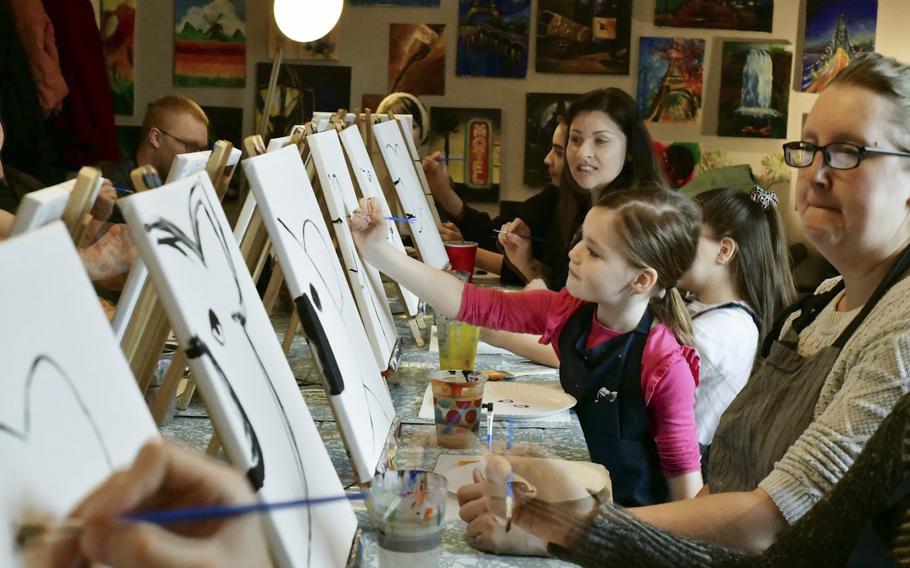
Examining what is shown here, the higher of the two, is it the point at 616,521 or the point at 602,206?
the point at 602,206

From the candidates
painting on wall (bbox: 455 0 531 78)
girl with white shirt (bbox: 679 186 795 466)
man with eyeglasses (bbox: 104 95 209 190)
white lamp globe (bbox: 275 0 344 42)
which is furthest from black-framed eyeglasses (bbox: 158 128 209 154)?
painting on wall (bbox: 455 0 531 78)

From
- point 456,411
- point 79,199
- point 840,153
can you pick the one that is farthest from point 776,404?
point 79,199

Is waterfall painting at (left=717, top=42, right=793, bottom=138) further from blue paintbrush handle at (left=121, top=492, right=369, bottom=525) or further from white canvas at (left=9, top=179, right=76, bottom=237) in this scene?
blue paintbrush handle at (left=121, top=492, right=369, bottom=525)

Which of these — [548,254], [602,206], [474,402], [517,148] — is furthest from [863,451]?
[517,148]

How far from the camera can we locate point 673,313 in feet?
7.01

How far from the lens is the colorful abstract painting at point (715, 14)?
561 cm

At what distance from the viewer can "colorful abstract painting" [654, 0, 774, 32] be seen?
5.61 metres

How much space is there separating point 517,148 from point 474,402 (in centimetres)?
410

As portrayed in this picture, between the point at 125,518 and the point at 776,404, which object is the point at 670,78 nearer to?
the point at 776,404

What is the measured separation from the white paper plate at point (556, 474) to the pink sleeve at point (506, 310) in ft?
2.56

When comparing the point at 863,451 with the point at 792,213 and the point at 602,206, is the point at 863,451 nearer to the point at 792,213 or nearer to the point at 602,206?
the point at 602,206

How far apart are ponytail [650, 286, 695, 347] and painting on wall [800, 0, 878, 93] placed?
3918 millimetres

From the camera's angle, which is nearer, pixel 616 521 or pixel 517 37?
pixel 616 521

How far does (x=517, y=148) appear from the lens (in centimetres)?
570
